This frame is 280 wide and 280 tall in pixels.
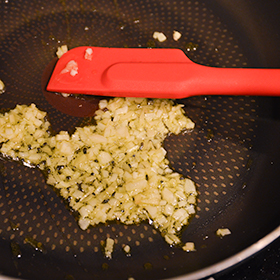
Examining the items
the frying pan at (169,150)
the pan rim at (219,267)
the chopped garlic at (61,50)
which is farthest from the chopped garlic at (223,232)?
the chopped garlic at (61,50)

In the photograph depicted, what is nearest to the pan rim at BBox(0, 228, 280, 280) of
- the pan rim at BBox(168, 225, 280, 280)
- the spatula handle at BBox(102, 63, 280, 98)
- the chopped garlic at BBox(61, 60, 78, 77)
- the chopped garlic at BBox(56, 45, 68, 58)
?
the pan rim at BBox(168, 225, 280, 280)

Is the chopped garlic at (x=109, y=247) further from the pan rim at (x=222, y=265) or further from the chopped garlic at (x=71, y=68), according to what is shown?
the chopped garlic at (x=71, y=68)

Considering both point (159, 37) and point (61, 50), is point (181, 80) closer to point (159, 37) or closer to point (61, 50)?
point (159, 37)

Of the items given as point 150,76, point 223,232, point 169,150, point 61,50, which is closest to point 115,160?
point 169,150

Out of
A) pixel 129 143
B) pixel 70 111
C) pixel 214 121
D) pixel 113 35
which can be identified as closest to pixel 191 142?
pixel 214 121

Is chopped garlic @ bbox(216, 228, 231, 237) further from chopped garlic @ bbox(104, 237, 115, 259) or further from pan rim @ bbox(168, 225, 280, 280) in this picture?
chopped garlic @ bbox(104, 237, 115, 259)
